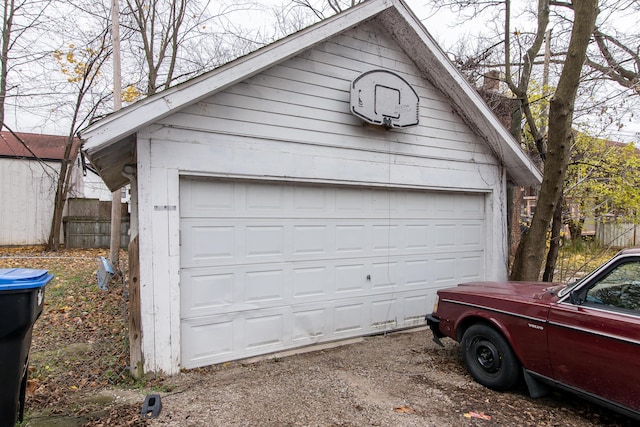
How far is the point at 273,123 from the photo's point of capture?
4.87 metres

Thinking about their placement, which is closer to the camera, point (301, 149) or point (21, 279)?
point (21, 279)

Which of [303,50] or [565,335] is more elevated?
[303,50]

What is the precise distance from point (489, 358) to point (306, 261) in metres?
2.51

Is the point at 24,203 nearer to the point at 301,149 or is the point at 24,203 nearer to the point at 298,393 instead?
the point at 301,149

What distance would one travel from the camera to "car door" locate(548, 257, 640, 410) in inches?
115

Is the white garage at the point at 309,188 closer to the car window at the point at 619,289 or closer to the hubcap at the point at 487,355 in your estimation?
the hubcap at the point at 487,355

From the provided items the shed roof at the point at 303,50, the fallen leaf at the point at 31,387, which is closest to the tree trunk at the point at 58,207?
the shed roof at the point at 303,50

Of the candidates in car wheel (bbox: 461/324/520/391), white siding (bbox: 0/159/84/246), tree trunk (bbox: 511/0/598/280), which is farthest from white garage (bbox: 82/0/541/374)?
white siding (bbox: 0/159/84/246)

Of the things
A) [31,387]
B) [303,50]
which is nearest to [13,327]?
[31,387]

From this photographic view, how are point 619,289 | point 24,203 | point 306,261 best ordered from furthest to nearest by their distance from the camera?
point 24,203
point 306,261
point 619,289

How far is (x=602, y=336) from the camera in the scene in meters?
3.05

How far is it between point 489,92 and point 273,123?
337 inches

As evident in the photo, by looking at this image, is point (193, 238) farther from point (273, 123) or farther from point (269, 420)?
point (269, 420)

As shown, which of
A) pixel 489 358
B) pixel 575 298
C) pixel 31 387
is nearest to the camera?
pixel 575 298
